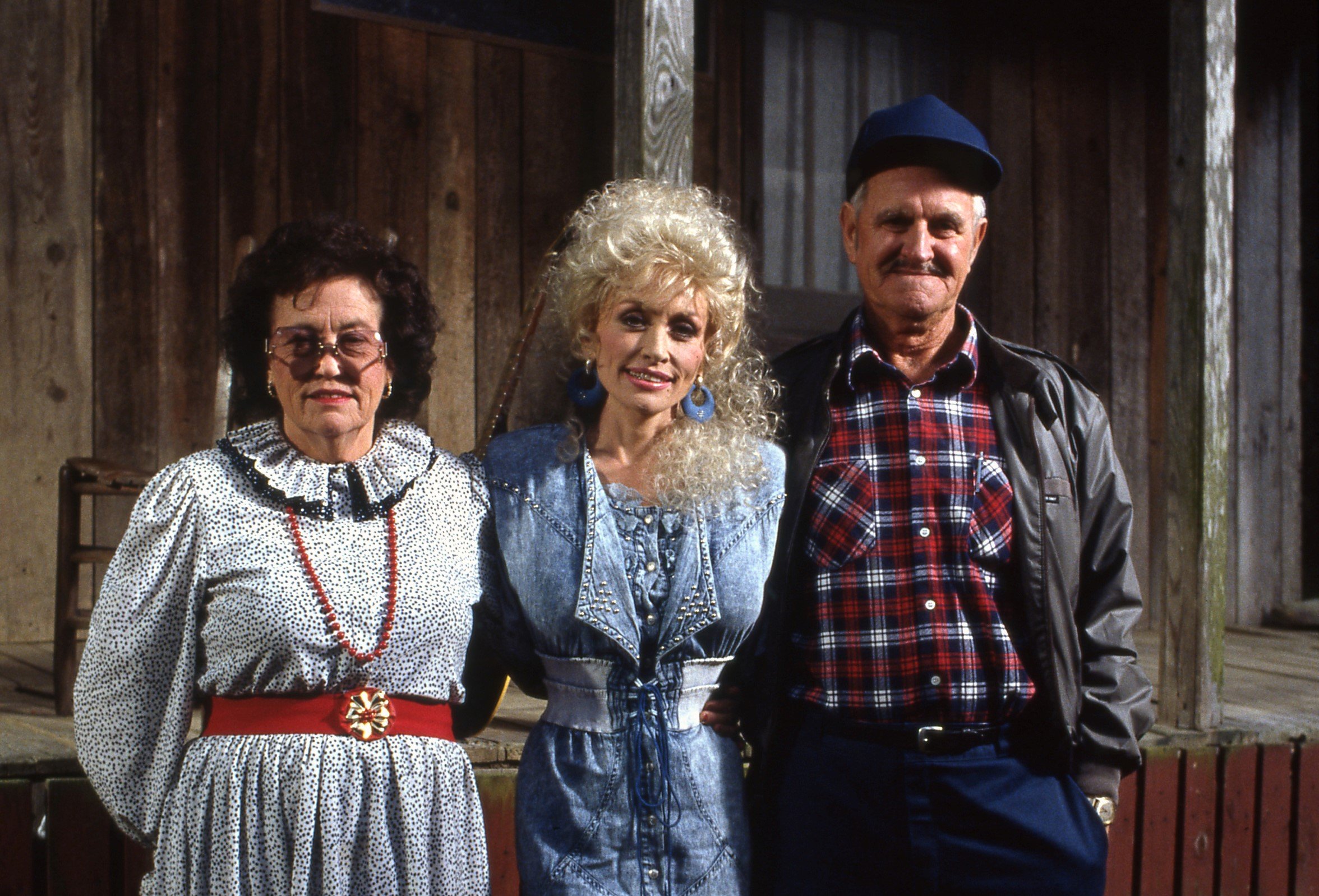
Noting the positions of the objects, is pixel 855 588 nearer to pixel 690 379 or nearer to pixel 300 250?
pixel 690 379

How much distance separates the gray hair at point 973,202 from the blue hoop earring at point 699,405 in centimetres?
49

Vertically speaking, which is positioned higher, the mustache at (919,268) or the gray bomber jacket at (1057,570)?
the mustache at (919,268)

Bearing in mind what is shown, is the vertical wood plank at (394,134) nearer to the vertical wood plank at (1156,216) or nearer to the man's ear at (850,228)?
the man's ear at (850,228)

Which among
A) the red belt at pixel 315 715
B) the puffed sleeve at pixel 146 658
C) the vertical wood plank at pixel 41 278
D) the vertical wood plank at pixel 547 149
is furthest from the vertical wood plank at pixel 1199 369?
the vertical wood plank at pixel 41 278

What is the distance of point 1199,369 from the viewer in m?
3.77

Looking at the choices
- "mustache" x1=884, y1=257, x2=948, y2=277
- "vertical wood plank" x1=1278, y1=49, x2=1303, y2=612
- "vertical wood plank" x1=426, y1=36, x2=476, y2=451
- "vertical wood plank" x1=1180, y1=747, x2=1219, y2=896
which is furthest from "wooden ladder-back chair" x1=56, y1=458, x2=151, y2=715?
"vertical wood plank" x1=1278, y1=49, x2=1303, y2=612

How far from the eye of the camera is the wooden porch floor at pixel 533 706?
291cm

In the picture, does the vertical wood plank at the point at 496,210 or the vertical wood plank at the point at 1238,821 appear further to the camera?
the vertical wood plank at the point at 496,210

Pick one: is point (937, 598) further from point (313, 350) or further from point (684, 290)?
point (313, 350)

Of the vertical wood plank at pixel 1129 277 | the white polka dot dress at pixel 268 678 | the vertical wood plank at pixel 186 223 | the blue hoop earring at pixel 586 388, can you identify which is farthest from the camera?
the vertical wood plank at pixel 1129 277

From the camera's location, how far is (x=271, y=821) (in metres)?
1.88

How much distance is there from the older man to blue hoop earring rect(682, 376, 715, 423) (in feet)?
0.62

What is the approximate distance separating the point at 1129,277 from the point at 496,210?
2.99 metres

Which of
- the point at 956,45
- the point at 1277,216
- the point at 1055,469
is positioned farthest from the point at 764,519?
the point at 1277,216
